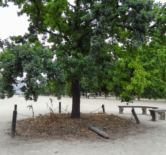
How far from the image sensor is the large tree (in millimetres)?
12234

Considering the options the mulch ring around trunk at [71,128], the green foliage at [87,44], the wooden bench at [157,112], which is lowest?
the mulch ring around trunk at [71,128]

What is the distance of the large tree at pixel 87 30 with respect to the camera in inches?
482

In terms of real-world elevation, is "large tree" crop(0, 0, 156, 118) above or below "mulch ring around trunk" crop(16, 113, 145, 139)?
above

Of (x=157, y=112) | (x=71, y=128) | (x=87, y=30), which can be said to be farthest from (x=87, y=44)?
(x=157, y=112)

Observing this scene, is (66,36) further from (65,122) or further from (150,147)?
(150,147)

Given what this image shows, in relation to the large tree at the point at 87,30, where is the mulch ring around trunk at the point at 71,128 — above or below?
below

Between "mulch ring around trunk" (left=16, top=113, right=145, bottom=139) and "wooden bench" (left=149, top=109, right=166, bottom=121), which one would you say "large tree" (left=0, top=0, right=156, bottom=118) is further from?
"wooden bench" (left=149, top=109, right=166, bottom=121)

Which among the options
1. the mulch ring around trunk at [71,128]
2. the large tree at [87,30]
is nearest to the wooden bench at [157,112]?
the mulch ring around trunk at [71,128]

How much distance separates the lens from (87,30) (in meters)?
14.2

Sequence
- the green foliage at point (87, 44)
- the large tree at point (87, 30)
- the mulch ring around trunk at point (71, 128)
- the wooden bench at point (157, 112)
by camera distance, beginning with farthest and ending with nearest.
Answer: the wooden bench at point (157, 112) → the mulch ring around trunk at point (71, 128) → the large tree at point (87, 30) → the green foliage at point (87, 44)

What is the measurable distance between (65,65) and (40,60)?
1.74 meters

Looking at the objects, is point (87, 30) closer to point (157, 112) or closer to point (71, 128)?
point (71, 128)

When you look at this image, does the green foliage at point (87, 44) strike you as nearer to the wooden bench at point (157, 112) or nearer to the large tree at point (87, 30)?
the large tree at point (87, 30)

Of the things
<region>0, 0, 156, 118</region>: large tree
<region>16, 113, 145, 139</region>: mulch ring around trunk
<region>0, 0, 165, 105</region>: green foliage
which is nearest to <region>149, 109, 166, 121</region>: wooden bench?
<region>0, 0, 165, 105</region>: green foliage
